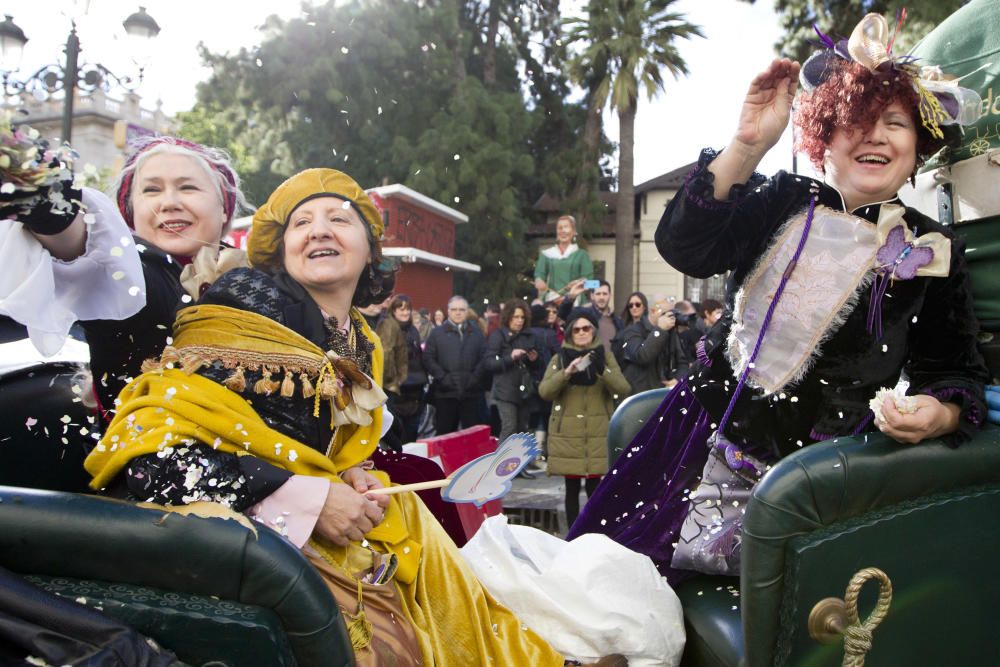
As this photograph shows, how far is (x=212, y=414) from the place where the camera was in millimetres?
1532

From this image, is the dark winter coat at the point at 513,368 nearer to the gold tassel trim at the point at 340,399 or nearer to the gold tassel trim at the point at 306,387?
the gold tassel trim at the point at 340,399

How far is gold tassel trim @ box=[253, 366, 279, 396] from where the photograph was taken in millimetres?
1619

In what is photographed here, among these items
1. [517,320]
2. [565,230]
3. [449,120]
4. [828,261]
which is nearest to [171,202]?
[828,261]

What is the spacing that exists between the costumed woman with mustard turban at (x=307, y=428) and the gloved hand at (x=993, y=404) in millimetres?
1147

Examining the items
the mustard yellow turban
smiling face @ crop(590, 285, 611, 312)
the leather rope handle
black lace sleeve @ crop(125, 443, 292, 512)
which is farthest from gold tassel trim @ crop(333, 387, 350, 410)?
smiling face @ crop(590, 285, 611, 312)

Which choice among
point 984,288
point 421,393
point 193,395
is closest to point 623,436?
point 984,288

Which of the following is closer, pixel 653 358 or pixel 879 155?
pixel 879 155

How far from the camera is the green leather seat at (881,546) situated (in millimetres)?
1491

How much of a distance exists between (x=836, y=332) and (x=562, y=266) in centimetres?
602

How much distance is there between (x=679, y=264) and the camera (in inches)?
77.5

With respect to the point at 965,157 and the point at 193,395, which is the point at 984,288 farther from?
the point at 193,395

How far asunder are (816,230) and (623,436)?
2.93 feet

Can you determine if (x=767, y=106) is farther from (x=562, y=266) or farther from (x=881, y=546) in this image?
(x=562, y=266)

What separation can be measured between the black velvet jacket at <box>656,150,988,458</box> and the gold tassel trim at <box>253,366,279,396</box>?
100cm
